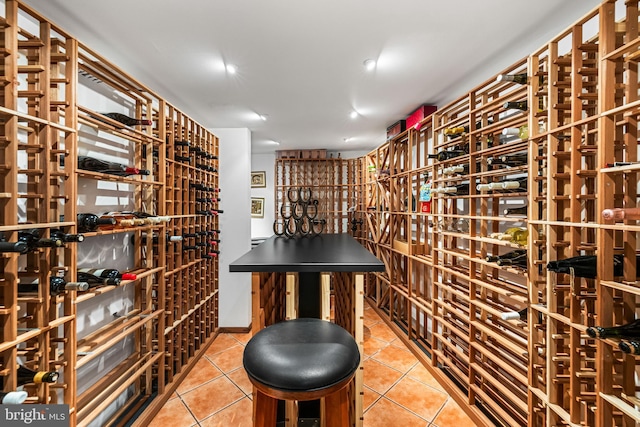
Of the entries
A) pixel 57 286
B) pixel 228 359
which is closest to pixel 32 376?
pixel 57 286

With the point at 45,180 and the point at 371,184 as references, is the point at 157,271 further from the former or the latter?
the point at 371,184

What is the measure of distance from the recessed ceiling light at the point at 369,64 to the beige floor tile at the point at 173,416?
2887mm

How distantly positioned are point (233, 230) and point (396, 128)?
247 centimetres

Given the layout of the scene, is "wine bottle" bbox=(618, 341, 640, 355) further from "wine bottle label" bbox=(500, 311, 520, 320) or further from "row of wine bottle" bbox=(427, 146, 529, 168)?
"row of wine bottle" bbox=(427, 146, 529, 168)

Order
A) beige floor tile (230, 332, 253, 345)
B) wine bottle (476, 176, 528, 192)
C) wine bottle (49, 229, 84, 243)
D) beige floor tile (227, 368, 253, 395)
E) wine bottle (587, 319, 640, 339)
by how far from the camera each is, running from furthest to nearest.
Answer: beige floor tile (230, 332, 253, 345), beige floor tile (227, 368, 253, 395), wine bottle (476, 176, 528, 192), wine bottle (49, 229, 84, 243), wine bottle (587, 319, 640, 339)

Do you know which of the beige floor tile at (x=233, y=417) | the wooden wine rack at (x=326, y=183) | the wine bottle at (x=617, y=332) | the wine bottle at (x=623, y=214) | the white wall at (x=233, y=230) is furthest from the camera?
the wooden wine rack at (x=326, y=183)

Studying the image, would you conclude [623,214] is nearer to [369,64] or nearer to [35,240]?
[369,64]

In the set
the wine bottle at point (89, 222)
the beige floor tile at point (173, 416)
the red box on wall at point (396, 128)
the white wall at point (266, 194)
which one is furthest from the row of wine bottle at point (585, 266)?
the white wall at point (266, 194)

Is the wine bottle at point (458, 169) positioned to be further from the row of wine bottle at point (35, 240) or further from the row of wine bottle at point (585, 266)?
the row of wine bottle at point (35, 240)

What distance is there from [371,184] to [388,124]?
1.13 m

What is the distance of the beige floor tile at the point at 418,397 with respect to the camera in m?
1.97

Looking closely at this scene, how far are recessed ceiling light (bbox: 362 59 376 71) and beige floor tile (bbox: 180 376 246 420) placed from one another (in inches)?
109

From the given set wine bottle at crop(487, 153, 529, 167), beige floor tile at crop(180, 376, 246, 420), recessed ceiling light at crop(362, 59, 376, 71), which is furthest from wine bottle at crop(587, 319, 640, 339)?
beige floor tile at crop(180, 376, 246, 420)

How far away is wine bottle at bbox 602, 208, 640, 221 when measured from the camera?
832mm
